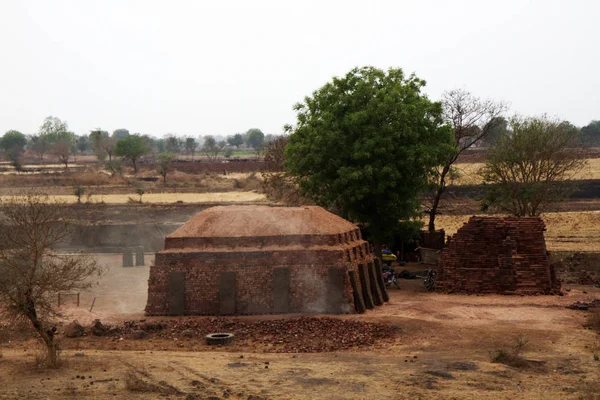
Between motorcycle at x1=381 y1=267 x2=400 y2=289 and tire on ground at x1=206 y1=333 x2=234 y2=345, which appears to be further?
motorcycle at x1=381 y1=267 x2=400 y2=289

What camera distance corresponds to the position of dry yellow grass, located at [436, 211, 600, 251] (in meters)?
42.5

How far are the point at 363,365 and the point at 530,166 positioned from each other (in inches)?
1035

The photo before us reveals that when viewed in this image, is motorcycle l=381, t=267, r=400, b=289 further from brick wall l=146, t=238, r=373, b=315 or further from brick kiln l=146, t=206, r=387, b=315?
brick wall l=146, t=238, r=373, b=315

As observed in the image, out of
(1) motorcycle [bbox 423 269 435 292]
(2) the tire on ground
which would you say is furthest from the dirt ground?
(1) motorcycle [bbox 423 269 435 292]

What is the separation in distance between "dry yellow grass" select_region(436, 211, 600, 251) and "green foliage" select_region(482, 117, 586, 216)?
2864 mm

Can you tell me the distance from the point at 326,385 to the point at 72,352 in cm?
721

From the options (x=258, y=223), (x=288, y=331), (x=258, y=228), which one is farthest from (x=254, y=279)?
(x=288, y=331)

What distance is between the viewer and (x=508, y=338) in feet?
69.7

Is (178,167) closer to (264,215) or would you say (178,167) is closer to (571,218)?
(571,218)

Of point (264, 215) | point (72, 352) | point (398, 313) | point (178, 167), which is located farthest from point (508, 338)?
point (178, 167)

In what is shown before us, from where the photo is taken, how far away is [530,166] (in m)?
41.8

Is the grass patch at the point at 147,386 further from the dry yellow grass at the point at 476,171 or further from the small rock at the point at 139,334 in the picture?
the dry yellow grass at the point at 476,171

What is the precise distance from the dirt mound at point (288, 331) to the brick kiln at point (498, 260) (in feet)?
24.4

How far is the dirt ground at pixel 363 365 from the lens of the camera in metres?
16.0
